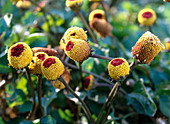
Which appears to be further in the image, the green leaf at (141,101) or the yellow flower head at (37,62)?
the green leaf at (141,101)

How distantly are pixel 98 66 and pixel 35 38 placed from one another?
0.32 meters

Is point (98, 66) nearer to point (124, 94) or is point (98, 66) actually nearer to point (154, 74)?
point (124, 94)

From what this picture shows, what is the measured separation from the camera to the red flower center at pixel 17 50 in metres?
0.59

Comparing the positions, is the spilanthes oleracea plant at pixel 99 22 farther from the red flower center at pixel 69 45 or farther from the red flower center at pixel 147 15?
the red flower center at pixel 69 45

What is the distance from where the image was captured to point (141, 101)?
845 millimetres

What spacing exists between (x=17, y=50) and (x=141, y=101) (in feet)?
1.70

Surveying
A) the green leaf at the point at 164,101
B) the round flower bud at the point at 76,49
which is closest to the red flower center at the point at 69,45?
the round flower bud at the point at 76,49

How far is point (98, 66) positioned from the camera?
102cm

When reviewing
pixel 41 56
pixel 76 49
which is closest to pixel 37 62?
pixel 41 56

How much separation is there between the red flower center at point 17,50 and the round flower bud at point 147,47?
0.33 metres

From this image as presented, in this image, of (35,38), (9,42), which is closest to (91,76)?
(35,38)

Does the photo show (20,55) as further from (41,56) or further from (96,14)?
(96,14)

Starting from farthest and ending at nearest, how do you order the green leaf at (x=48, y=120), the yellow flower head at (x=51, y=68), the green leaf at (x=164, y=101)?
the green leaf at (x=164, y=101), the green leaf at (x=48, y=120), the yellow flower head at (x=51, y=68)

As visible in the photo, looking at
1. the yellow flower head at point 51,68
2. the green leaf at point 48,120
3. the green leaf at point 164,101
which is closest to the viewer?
the yellow flower head at point 51,68
